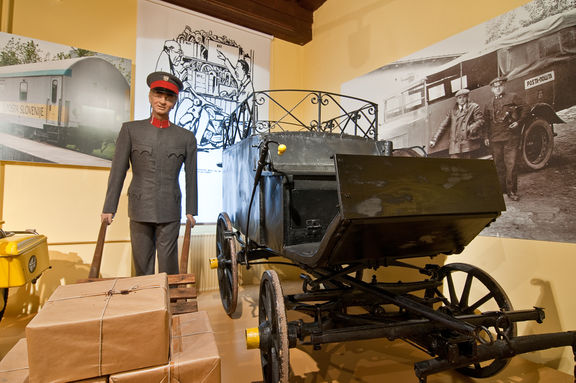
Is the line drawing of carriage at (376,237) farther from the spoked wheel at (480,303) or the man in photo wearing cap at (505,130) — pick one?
the man in photo wearing cap at (505,130)

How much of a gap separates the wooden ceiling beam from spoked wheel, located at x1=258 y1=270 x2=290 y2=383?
3807 millimetres

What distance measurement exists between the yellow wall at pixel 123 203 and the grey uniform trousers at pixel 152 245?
1.00 metres

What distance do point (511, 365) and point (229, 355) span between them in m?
1.95

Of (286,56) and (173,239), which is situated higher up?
(286,56)

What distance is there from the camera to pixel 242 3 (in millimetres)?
4395

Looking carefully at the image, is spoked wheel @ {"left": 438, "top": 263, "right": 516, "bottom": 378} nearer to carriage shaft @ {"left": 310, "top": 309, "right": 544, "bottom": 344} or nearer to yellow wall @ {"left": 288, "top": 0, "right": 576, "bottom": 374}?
carriage shaft @ {"left": 310, "top": 309, "right": 544, "bottom": 344}

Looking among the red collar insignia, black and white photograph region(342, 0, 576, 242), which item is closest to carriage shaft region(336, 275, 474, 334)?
black and white photograph region(342, 0, 576, 242)

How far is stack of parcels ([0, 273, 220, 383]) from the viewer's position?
1.08m

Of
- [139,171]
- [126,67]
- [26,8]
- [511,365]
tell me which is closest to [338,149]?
[139,171]

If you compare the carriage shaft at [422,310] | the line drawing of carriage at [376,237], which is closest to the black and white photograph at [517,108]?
the line drawing of carriage at [376,237]

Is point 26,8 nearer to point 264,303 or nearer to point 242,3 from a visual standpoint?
point 242,3

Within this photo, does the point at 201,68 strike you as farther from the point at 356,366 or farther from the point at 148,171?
the point at 356,366

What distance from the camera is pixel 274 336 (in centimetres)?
163

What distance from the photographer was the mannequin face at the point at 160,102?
8.71ft
